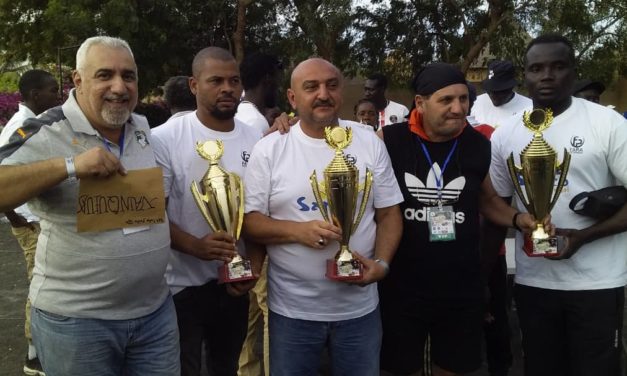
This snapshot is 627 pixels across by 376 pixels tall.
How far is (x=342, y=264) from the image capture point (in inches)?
98.0

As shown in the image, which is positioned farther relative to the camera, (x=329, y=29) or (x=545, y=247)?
(x=329, y=29)

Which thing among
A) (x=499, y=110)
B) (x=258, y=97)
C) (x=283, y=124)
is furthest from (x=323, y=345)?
(x=499, y=110)

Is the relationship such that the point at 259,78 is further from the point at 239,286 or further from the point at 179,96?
the point at 239,286

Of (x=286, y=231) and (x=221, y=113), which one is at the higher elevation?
(x=221, y=113)

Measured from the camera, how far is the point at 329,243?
2.59 meters

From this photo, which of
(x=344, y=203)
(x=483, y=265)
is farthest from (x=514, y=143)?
(x=344, y=203)

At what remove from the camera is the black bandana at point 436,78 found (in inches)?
111

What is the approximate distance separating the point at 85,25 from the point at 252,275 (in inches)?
517

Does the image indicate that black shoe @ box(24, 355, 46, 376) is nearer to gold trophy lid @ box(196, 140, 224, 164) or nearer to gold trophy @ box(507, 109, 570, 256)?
gold trophy lid @ box(196, 140, 224, 164)

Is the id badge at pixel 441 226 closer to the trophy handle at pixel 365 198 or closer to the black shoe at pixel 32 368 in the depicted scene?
the trophy handle at pixel 365 198

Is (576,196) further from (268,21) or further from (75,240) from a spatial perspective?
(268,21)

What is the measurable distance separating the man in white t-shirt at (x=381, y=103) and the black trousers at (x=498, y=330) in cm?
291

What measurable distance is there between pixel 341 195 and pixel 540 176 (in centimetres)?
98

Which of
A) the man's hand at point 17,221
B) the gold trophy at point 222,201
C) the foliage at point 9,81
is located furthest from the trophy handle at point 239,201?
the foliage at point 9,81
